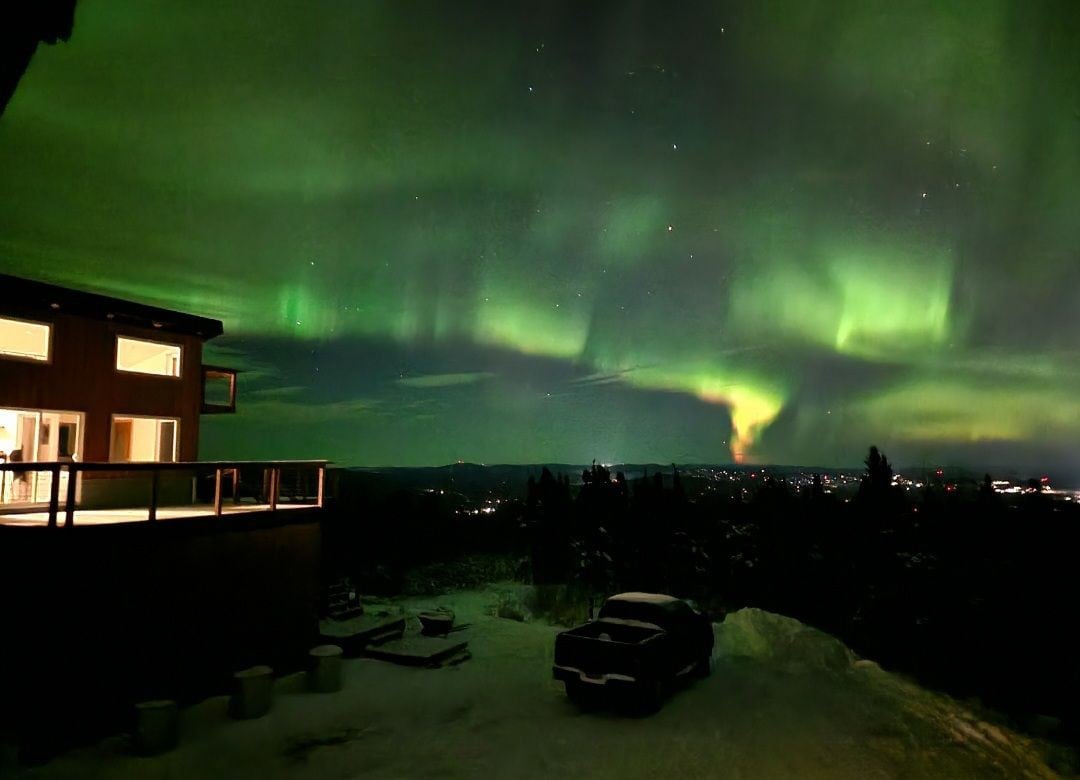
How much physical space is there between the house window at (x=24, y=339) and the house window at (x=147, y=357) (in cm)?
152

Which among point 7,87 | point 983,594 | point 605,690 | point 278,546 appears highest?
point 7,87

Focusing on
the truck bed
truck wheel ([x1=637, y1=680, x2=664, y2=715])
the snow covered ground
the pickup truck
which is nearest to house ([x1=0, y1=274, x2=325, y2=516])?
the snow covered ground

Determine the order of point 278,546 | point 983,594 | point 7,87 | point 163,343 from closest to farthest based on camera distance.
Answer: point 7,87 → point 278,546 → point 163,343 → point 983,594

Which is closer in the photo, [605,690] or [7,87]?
[7,87]

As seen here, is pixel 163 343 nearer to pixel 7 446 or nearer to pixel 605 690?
pixel 7 446

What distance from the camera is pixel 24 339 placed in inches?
550

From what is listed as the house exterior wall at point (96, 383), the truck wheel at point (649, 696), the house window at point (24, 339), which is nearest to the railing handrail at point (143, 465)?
the house exterior wall at point (96, 383)

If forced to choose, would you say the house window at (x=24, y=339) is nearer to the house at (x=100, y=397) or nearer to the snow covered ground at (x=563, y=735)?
the house at (x=100, y=397)

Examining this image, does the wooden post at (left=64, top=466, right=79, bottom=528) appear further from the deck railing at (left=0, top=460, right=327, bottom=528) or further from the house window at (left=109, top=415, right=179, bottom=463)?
the house window at (left=109, top=415, right=179, bottom=463)

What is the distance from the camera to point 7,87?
387 centimetres

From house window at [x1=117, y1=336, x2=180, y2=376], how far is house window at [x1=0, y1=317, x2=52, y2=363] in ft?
5.00

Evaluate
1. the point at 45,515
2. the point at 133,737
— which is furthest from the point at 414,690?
the point at 45,515

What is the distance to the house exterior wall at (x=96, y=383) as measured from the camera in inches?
548

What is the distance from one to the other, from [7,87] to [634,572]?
102 feet
